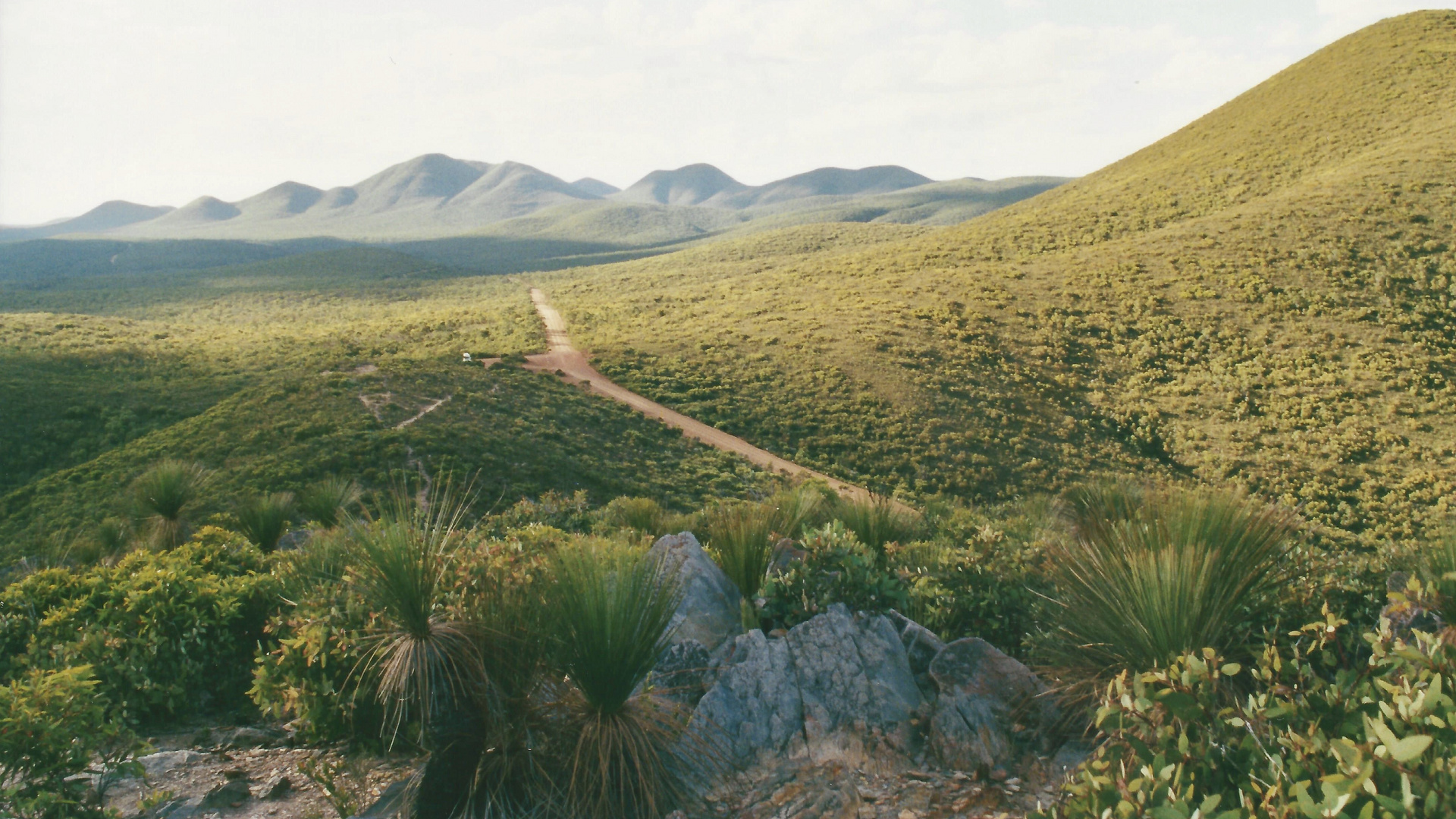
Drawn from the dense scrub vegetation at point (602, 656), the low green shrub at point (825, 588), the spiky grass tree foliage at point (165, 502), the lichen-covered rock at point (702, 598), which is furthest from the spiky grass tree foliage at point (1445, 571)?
the spiky grass tree foliage at point (165, 502)

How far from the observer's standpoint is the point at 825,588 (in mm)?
5973

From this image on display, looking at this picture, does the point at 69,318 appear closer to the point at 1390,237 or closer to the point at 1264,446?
the point at 1264,446

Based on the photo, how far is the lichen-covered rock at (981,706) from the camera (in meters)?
4.62

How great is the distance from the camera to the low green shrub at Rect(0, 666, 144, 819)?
11.6 feet

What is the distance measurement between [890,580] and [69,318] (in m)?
52.2

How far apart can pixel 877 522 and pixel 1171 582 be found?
4998 mm

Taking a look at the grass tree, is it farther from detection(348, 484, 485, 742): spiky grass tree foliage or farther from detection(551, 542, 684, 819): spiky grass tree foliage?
detection(348, 484, 485, 742): spiky grass tree foliage

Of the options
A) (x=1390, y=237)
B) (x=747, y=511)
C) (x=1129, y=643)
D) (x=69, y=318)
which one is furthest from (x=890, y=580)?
(x=69, y=318)

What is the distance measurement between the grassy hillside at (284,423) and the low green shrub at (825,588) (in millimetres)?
5264

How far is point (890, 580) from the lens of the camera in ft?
20.1

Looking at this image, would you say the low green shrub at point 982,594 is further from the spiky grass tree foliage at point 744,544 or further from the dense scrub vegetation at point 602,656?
the spiky grass tree foliage at point 744,544

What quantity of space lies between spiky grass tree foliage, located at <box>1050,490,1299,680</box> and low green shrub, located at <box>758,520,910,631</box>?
56.8 inches

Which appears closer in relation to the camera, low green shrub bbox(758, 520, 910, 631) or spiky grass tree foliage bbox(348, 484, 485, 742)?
spiky grass tree foliage bbox(348, 484, 485, 742)

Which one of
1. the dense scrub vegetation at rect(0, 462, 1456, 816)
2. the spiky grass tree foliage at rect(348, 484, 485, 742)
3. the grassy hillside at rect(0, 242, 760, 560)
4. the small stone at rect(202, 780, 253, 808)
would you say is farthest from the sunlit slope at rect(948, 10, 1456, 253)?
the small stone at rect(202, 780, 253, 808)
